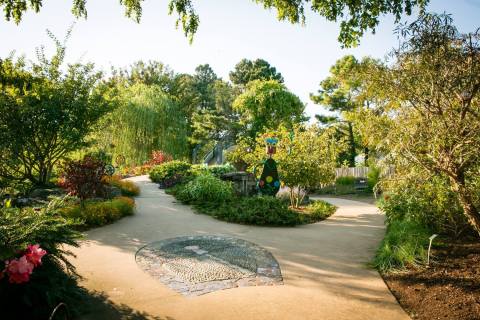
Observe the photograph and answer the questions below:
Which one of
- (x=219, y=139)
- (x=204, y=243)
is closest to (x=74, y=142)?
(x=204, y=243)

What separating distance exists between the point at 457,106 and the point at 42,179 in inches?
427

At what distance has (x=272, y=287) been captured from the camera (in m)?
4.08

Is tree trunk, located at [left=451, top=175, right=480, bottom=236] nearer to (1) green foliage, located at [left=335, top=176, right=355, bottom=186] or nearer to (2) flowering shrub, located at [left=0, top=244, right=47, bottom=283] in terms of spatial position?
(2) flowering shrub, located at [left=0, top=244, right=47, bottom=283]

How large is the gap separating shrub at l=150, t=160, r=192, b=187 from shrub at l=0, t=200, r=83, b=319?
1132 cm

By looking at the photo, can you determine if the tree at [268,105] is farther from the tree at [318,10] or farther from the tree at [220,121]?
the tree at [318,10]

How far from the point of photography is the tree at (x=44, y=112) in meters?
8.71

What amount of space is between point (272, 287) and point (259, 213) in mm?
4118

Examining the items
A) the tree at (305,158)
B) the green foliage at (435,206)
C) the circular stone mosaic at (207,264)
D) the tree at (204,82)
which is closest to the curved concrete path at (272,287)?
the circular stone mosaic at (207,264)

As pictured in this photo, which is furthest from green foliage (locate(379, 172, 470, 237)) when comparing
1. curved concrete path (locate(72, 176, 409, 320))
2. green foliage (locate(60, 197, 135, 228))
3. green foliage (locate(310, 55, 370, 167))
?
green foliage (locate(310, 55, 370, 167))

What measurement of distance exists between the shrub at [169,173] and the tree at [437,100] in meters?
11.2

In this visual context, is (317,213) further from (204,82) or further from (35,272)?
(204,82)

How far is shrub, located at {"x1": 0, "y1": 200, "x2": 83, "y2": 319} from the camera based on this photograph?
8.39 feet

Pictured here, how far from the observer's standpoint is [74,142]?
9789mm

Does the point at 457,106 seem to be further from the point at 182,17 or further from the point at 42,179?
the point at 42,179
